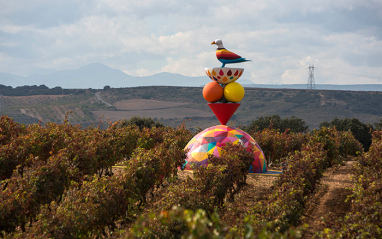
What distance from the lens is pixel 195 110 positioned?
129250 millimetres

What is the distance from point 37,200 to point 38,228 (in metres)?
4.08

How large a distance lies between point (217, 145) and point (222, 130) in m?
1.53

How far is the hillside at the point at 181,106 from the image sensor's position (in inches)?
4584

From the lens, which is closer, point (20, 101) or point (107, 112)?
point (107, 112)

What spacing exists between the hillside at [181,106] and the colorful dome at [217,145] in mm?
82244

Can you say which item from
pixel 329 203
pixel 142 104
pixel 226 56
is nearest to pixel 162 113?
pixel 142 104

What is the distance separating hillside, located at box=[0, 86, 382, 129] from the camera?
116m

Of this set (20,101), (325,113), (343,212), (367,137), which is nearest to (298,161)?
(343,212)

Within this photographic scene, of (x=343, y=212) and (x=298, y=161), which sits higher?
(x=298, y=161)

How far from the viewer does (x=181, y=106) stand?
134500 mm

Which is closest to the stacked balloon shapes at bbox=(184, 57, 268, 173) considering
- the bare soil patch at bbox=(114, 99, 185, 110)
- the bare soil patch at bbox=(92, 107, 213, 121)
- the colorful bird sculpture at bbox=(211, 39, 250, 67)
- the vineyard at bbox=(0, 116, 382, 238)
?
the colorful bird sculpture at bbox=(211, 39, 250, 67)

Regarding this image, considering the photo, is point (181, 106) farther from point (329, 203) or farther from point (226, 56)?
point (329, 203)

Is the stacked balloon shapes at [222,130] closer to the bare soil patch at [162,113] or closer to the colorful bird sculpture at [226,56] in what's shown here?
the colorful bird sculpture at [226,56]

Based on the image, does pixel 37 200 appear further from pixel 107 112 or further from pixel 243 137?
pixel 107 112
